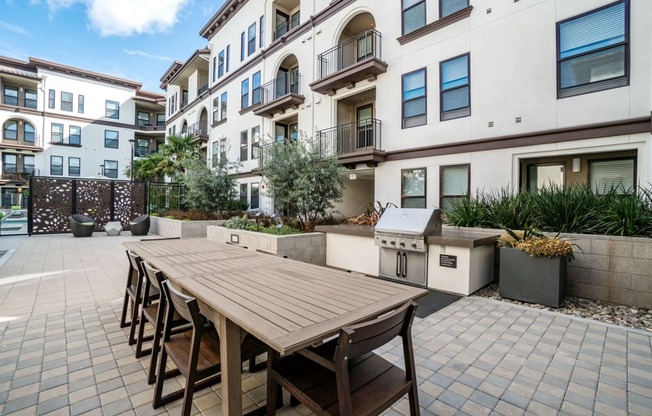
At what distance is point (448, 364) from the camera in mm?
2848

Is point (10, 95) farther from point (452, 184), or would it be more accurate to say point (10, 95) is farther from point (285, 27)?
point (452, 184)

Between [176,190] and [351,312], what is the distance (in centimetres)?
1669

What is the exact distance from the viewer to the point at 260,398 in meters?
2.39

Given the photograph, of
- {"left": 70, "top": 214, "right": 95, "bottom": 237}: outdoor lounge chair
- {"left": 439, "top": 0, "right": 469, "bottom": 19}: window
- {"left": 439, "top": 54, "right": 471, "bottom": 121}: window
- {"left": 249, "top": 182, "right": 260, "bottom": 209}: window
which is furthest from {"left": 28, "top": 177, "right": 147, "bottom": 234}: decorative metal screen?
{"left": 439, "top": 0, "right": 469, "bottom": 19}: window

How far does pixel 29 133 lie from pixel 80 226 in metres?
20.2

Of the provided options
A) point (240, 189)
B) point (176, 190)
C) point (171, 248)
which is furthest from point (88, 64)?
point (171, 248)

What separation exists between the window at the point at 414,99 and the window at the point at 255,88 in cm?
822

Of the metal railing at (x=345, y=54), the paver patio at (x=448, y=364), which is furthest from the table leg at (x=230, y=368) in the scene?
the metal railing at (x=345, y=54)

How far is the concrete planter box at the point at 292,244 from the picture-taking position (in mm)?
6575

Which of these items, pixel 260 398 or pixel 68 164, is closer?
pixel 260 398

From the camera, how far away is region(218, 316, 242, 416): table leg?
1.77 metres

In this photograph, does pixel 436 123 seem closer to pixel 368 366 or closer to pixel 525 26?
pixel 525 26

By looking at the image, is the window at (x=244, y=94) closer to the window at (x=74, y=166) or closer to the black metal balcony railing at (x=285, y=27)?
the black metal balcony railing at (x=285, y=27)

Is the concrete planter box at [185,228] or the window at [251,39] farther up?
the window at [251,39]
